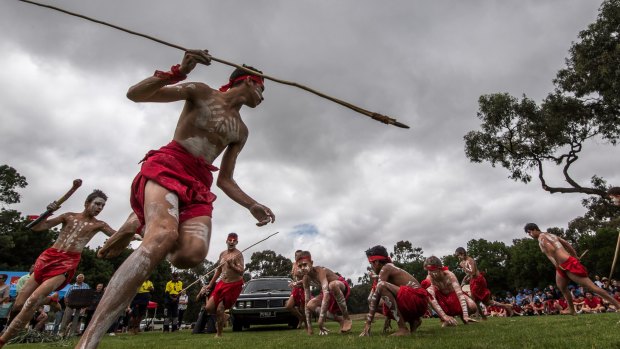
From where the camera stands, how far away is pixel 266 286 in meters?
15.3

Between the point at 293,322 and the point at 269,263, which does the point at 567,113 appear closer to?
the point at 293,322

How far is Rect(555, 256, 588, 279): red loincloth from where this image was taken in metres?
8.68

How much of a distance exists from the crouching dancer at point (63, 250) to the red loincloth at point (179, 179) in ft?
14.6

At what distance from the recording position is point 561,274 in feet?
30.8

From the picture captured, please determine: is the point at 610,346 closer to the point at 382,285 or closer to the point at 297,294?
the point at 382,285

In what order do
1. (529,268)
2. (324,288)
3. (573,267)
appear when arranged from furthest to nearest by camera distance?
A: (529,268) → (324,288) → (573,267)

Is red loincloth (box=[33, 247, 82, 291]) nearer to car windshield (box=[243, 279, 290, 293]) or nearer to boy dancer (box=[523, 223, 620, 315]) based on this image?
car windshield (box=[243, 279, 290, 293])

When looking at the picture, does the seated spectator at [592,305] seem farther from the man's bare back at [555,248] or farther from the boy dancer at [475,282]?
the man's bare back at [555,248]

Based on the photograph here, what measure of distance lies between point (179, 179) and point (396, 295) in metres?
5.18

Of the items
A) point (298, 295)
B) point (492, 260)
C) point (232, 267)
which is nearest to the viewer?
point (232, 267)

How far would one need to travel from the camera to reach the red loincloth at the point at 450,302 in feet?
30.2

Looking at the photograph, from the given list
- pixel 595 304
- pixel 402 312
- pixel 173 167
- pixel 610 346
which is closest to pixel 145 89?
pixel 173 167

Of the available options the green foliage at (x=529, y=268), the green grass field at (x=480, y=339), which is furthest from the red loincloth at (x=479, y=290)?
the green foliage at (x=529, y=268)

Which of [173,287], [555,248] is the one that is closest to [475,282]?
[555,248]
